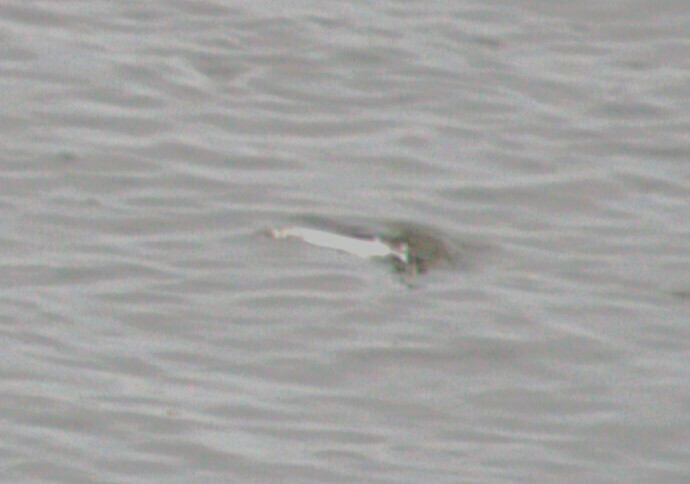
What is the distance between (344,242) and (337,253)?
96 mm

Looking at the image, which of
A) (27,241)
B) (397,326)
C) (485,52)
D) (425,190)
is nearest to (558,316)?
(397,326)

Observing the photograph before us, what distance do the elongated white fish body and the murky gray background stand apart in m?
0.11

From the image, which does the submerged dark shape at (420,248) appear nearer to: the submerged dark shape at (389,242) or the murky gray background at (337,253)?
the submerged dark shape at (389,242)

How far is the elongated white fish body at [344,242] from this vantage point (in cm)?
1010

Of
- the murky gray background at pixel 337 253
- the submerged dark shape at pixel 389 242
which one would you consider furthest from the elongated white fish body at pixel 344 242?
the murky gray background at pixel 337 253

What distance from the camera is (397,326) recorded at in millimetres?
9352

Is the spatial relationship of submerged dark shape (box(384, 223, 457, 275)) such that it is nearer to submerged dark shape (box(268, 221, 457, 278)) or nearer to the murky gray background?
submerged dark shape (box(268, 221, 457, 278))

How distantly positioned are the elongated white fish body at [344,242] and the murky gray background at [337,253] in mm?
111

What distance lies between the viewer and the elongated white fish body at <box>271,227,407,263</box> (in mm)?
10102

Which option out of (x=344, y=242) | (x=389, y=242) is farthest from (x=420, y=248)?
(x=344, y=242)

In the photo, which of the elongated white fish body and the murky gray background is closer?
the murky gray background

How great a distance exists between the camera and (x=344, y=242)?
10172mm

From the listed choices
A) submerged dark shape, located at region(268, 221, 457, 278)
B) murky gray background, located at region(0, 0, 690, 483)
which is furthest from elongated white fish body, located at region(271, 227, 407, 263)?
murky gray background, located at region(0, 0, 690, 483)

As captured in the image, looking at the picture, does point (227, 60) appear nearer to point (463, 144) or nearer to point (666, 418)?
point (463, 144)
